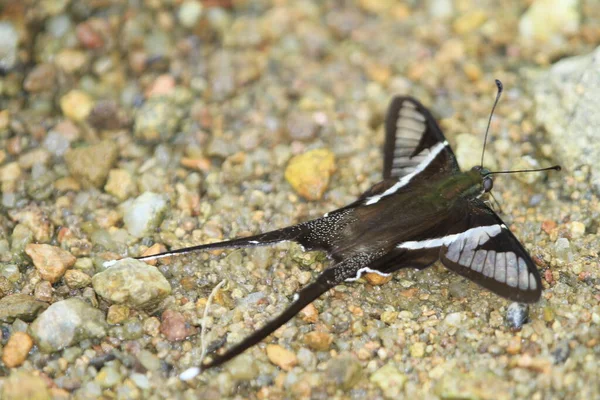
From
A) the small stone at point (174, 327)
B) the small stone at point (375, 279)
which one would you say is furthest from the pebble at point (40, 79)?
the small stone at point (375, 279)

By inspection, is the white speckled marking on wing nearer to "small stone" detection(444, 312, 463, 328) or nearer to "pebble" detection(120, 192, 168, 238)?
"small stone" detection(444, 312, 463, 328)

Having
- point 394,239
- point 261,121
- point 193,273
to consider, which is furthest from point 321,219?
point 261,121

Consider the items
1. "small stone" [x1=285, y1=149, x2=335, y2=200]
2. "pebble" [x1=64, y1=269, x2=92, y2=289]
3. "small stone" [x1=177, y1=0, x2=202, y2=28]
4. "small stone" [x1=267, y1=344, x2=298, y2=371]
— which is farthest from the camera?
"small stone" [x1=177, y1=0, x2=202, y2=28]

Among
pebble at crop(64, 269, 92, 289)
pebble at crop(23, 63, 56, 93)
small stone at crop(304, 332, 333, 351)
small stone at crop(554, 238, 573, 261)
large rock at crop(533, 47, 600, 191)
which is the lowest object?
pebble at crop(64, 269, 92, 289)

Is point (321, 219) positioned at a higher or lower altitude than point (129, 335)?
higher

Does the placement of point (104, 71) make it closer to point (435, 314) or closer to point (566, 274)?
point (435, 314)

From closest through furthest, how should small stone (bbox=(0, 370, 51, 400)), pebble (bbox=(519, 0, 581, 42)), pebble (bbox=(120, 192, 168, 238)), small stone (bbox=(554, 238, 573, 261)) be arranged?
A: small stone (bbox=(0, 370, 51, 400)) → small stone (bbox=(554, 238, 573, 261)) → pebble (bbox=(120, 192, 168, 238)) → pebble (bbox=(519, 0, 581, 42))

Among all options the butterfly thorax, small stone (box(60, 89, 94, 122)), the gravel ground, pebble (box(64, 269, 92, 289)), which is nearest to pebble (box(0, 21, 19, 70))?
the gravel ground
